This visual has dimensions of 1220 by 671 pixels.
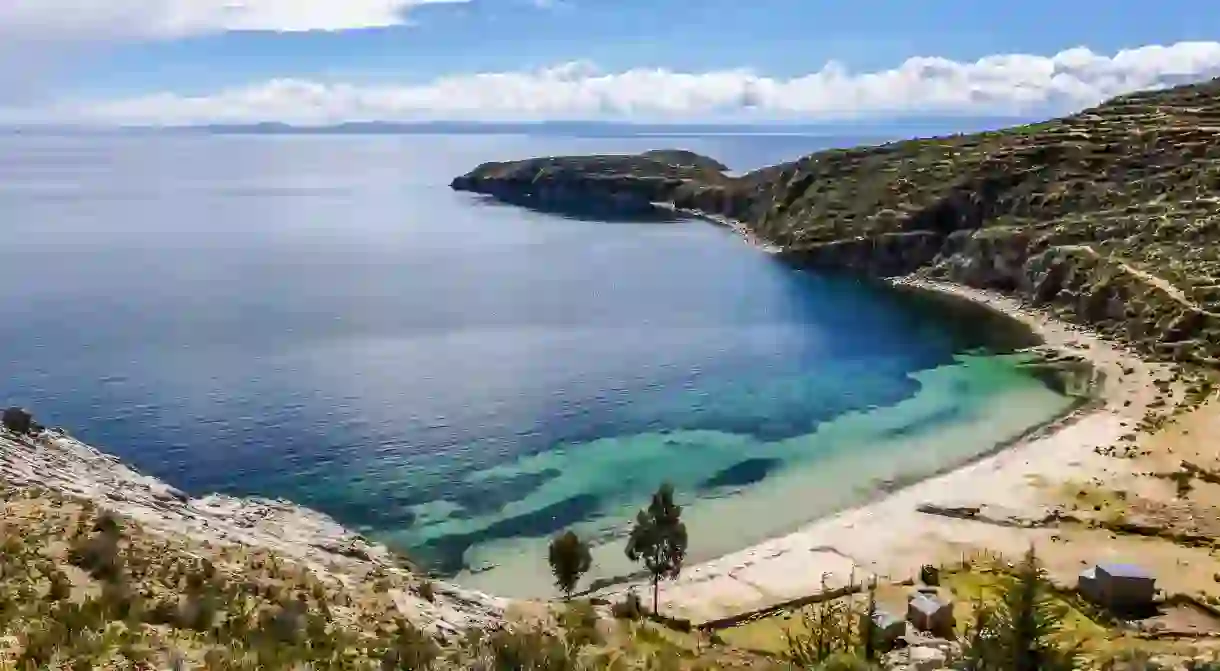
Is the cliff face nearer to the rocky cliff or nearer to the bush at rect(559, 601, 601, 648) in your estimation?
the bush at rect(559, 601, 601, 648)

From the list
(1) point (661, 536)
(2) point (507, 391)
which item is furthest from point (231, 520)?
(2) point (507, 391)

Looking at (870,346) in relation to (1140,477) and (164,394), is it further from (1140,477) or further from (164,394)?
(164,394)

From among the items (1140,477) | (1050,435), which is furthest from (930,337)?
(1140,477)

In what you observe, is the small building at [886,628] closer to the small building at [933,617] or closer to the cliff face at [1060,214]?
the small building at [933,617]

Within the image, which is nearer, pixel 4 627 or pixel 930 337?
pixel 4 627

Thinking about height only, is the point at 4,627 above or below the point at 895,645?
above

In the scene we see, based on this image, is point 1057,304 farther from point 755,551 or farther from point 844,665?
point 844,665

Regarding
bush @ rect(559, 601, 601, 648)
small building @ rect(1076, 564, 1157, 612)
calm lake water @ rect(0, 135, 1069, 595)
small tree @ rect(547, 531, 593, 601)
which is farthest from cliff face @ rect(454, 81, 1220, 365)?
bush @ rect(559, 601, 601, 648)
